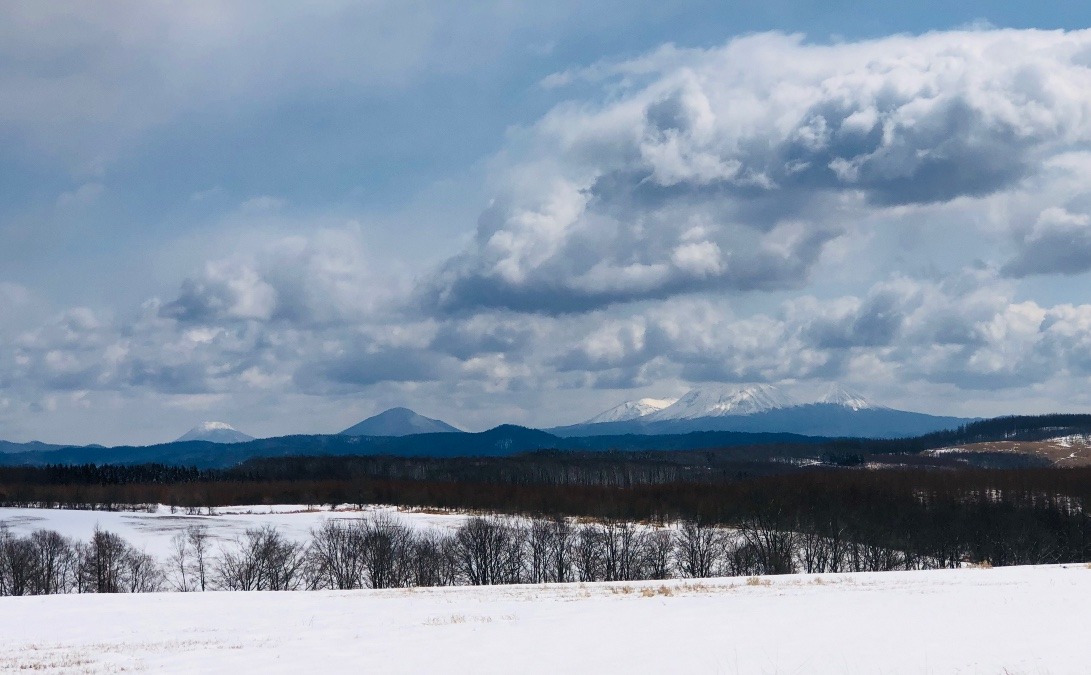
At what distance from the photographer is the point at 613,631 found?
2594 centimetres

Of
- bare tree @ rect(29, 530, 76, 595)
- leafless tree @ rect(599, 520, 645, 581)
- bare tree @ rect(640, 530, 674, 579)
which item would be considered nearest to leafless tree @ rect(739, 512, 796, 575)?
bare tree @ rect(640, 530, 674, 579)

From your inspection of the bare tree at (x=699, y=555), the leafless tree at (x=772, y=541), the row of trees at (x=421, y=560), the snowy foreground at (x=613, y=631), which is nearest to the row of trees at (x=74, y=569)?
the row of trees at (x=421, y=560)

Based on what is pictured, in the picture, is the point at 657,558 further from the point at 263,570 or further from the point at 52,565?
A: the point at 52,565

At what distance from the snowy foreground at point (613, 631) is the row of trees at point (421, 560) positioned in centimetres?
5475

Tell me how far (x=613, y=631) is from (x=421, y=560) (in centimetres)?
7824

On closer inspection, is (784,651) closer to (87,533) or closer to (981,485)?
(87,533)

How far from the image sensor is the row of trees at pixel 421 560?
96.9 metres

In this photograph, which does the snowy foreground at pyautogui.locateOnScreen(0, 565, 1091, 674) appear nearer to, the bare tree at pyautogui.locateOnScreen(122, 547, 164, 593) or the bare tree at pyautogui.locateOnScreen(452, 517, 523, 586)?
the bare tree at pyautogui.locateOnScreen(122, 547, 164, 593)

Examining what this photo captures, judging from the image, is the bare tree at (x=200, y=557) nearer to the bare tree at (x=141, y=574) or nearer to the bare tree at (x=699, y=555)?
the bare tree at (x=141, y=574)

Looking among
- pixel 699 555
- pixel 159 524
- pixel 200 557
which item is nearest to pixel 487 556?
pixel 699 555

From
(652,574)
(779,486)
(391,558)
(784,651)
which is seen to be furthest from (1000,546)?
(784,651)

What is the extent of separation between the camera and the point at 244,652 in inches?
974

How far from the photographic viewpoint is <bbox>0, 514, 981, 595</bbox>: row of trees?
96.9 m

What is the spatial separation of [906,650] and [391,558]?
285ft
